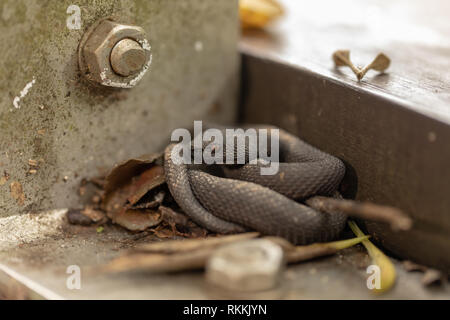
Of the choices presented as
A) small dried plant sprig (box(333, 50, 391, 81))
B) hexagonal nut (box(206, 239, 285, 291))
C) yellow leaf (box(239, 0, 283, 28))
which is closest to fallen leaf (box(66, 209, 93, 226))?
hexagonal nut (box(206, 239, 285, 291))

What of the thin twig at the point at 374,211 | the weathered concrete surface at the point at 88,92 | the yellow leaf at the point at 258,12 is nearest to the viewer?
the thin twig at the point at 374,211

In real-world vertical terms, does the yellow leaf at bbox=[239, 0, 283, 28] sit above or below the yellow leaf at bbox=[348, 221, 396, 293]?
above

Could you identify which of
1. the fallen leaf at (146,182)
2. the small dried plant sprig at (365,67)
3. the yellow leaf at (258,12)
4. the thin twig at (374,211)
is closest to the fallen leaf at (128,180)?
the fallen leaf at (146,182)

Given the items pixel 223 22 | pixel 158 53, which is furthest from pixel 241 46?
pixel 158 53

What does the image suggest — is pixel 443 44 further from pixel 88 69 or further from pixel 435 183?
pixel 88 69

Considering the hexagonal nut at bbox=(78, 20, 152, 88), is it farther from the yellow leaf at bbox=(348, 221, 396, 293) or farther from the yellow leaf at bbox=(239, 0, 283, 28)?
the yellow leaf at bbox=(239, 0, 283, 28)

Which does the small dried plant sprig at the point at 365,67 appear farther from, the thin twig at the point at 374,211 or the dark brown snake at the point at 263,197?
the thin twig at the point at 374,211
